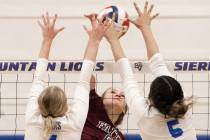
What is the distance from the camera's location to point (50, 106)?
242 centimetres

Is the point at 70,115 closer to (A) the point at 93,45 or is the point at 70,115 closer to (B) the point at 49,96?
(B) the point at 49,96

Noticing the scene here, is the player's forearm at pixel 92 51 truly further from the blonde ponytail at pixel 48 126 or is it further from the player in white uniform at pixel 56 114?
the blonde ponytail at pixel 48 126

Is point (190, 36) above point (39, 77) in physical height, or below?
above

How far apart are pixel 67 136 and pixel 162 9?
2.69m

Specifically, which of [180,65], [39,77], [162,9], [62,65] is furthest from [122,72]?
[162,9]

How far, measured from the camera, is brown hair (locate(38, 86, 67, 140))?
2.41 meters

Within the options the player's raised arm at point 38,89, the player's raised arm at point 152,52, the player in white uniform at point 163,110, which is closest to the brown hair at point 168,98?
the player in white uniform at point 163,110

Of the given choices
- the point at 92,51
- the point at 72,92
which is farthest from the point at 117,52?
the point at 72,92

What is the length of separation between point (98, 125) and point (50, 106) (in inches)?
26.1

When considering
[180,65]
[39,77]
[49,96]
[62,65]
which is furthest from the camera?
[180,65]

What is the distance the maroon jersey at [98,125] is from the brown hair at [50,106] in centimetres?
56

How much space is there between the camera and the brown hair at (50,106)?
241 centimetres

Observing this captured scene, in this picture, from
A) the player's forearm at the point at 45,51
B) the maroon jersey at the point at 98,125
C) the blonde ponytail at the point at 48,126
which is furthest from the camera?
the maroon jersey at the point at 98,125

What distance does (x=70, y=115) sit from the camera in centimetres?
246
